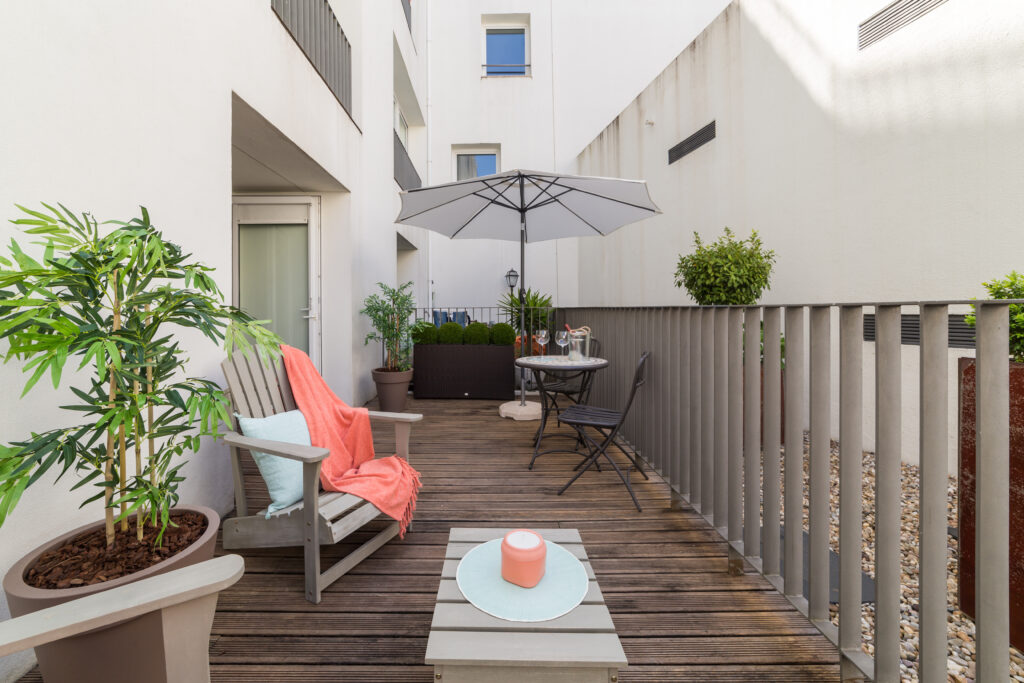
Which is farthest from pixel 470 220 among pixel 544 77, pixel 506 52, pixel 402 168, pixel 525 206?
pixel 506 52

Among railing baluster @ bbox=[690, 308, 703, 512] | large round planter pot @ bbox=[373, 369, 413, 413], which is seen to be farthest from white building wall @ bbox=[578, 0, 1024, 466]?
large round planter pot @ bbox=[373, 369, 413, 413]

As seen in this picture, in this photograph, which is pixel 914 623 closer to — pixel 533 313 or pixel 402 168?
pixel 533 313

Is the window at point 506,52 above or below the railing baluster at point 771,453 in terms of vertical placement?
above

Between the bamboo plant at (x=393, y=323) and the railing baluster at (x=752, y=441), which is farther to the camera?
the bamboo plant at (x=393, y=323)

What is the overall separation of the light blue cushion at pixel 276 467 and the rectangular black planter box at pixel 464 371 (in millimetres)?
3658

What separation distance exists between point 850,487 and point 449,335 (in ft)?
15.9

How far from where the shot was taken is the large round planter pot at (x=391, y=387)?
196 inches

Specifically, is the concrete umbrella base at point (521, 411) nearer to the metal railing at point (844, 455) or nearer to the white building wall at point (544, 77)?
the metal railing at point (844, 455)

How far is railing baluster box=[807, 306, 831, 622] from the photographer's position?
1.50m

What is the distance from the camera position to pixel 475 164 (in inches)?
400

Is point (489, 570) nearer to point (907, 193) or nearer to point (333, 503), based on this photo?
point (333, 503)

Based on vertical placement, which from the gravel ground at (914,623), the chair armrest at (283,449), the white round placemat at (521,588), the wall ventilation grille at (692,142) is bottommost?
the gravel ground at (914,623)

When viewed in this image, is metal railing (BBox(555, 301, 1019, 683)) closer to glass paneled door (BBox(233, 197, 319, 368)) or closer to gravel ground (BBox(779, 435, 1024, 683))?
gravel ground (BBox(779, 435, 1024, 683))

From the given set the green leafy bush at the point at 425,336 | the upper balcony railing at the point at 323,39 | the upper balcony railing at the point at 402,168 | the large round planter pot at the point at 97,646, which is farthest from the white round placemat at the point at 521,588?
the upper balcony railing at the point at 402,168
